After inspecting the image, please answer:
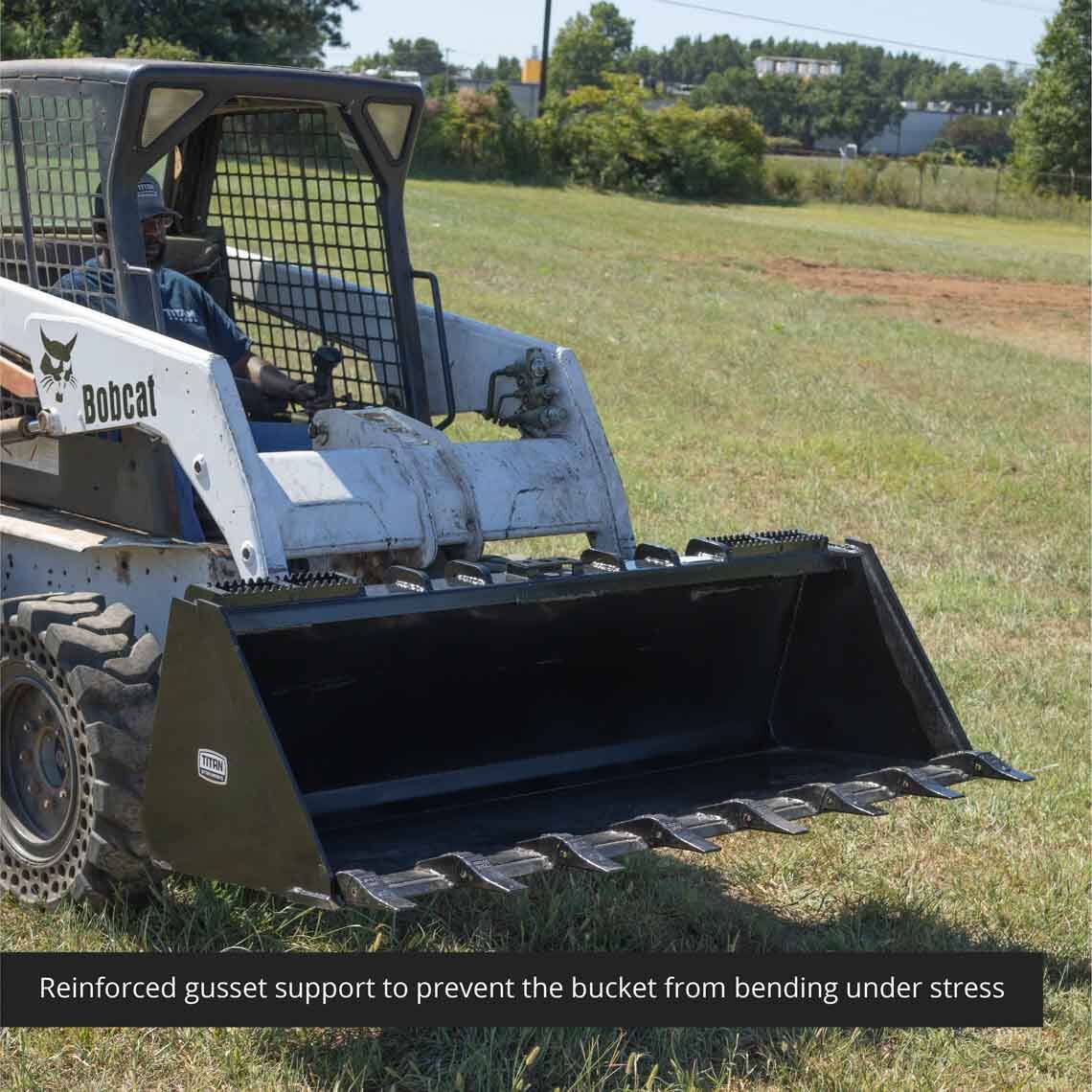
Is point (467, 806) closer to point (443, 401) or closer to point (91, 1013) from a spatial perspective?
point (91, 1013)

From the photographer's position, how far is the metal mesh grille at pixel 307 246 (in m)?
6.10

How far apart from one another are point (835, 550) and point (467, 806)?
4.37 ft

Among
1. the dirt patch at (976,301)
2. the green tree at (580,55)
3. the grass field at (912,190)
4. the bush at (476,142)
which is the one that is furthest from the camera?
the green tree at (580,55)

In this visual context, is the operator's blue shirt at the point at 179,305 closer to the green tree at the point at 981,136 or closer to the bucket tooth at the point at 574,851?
the bucket tooth at the point at 574,851

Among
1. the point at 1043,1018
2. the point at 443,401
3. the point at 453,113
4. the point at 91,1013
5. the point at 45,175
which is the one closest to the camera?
the point at 91,1013

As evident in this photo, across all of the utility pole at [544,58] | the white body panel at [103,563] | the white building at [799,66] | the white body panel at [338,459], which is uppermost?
the white building at [799,66]

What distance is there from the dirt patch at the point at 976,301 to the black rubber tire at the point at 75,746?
54.1 ft

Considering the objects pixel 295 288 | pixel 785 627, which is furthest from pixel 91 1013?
pixel 295 288

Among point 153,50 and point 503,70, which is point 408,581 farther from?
point 503,70

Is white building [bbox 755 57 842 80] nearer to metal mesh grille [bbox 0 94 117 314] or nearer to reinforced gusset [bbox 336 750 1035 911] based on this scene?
metal mesh grille [bbox 0 94 117 314]

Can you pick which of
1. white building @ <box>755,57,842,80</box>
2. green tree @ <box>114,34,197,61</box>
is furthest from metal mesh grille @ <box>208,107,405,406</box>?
white building @ <box>755,57,842,80</box>

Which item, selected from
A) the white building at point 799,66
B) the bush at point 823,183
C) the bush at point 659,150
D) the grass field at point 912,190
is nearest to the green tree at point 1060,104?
the grass field at point 912,190

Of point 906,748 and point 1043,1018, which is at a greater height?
point 906,748

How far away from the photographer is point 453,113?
4606 centimetres
